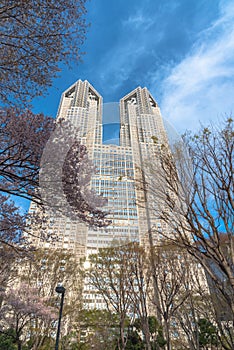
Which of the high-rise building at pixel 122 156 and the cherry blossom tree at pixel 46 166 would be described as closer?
the cherry blossom tree at pixel 46 166

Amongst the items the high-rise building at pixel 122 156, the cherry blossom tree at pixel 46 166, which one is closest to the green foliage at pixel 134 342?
the high-rise building at pixel 122 156

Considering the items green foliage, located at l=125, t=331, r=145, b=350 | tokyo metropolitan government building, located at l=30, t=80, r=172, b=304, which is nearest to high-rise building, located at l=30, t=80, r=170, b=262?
tokyo metropolitan government building, located at l=30, t=80, r=172, b=304

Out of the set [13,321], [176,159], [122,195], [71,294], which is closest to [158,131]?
[176,159]

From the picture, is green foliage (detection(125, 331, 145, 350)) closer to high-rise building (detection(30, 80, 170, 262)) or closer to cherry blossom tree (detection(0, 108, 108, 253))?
high-rise building (detection(30, 80, 170, 262))

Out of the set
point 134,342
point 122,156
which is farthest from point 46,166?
point 134,342

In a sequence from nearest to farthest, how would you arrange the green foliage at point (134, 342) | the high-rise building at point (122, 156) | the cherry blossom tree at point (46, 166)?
the cherry blossom tree at point (46, 166)
the high-rise building at point (122, 156)
the green foliage at point (134, 342)

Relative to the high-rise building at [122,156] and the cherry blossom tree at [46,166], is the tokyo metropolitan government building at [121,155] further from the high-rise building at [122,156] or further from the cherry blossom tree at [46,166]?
the cherry blossom tree at [46,166]

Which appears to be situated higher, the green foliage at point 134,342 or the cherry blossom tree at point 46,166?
the cherry blossom tree at point 46,166

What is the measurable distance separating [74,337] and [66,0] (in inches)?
784

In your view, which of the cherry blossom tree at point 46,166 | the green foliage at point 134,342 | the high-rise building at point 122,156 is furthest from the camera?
the green foliage at point 134,342

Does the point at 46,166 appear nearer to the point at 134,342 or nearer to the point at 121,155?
the point at 121,155

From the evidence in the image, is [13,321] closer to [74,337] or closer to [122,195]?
[74,337]

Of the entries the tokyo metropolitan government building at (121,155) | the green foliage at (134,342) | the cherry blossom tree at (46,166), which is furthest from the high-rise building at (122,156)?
the green foliage at (134,342)

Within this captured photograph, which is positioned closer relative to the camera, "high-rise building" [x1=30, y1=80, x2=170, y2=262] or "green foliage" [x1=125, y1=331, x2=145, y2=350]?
"high-rise building" [x1=30, y1=80, x2=170, y2=262]
